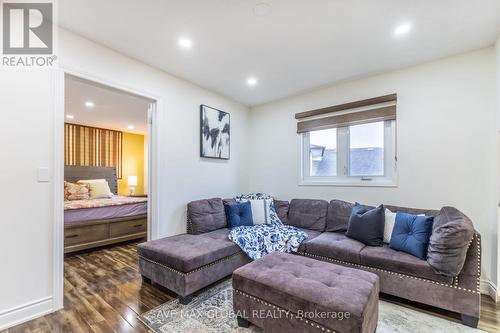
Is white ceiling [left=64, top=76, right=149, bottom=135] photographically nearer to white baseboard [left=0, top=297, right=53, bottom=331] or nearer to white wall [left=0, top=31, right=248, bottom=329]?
white wall [left=0, top=31, right=248, bottom=329]

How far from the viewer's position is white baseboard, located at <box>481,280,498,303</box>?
2.15 m

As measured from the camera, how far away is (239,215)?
3.22 meters

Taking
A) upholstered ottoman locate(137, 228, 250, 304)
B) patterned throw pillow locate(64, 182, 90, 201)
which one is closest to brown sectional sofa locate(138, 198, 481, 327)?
upholstered ottoman locate(137, 228, 250, 304)

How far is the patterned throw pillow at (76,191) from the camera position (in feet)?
14.9

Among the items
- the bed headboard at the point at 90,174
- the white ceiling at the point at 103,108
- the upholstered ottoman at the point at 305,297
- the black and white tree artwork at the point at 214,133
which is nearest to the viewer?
the upholstered ottoman at the point at 305,297

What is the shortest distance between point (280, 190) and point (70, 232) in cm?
327

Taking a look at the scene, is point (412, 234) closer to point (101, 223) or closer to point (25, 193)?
point (25, 193)

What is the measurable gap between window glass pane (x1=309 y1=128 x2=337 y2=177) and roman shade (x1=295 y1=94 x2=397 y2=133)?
0.46 ft

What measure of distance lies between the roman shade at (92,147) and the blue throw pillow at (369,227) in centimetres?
605

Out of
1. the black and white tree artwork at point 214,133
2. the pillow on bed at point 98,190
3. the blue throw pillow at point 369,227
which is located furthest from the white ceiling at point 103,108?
the blue throw pillow at point 369,227

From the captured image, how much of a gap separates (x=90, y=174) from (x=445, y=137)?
22.0 feet

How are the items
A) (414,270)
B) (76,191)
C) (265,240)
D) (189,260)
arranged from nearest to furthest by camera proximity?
(414,270) < (189,260) < (265,240) < (76,191)

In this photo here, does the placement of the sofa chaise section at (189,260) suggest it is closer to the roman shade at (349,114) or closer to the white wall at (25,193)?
the white wall at (25,193)

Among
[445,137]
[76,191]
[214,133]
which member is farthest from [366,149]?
[76,191]
